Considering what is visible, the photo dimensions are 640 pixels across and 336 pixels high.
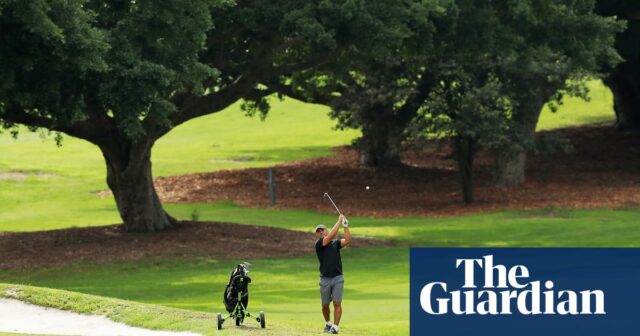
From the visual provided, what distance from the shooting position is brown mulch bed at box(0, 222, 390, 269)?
32.1 m

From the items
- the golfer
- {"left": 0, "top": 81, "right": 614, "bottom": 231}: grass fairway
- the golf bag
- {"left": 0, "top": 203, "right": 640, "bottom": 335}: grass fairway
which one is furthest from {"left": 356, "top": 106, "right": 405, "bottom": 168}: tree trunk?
the golf bag

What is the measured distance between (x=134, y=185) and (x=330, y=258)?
17.8 meters

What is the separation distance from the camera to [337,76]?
40125 mm

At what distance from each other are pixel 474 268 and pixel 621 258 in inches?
534

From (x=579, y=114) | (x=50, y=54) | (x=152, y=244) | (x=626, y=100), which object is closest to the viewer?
(x=50, y=54)

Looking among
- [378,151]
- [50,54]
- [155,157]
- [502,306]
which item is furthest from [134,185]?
[155,157]

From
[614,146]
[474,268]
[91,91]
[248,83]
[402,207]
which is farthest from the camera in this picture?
[614,146]

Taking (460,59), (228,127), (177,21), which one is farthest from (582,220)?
(228,127)

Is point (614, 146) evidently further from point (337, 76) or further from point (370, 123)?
point (337, 76)

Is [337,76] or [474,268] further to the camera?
[337,76]

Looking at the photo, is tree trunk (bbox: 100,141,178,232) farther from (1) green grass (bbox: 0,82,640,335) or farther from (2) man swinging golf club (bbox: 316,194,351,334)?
(2) man swinging golf club (bbox: 316,194,351,334)

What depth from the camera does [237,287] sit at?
57.8 ft

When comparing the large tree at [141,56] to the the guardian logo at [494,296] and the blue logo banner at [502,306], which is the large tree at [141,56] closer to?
the blue logo banner at [502,306]

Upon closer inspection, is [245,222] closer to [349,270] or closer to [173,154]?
[349,270]
